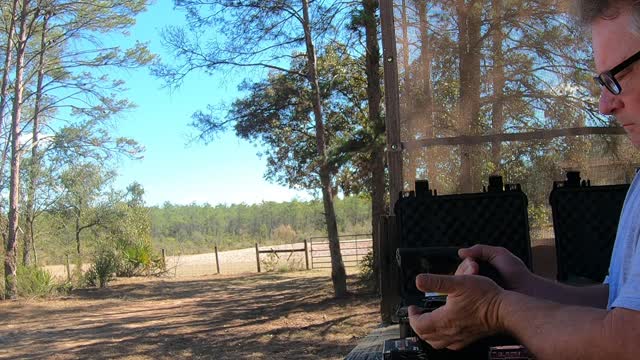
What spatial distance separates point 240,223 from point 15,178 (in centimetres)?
4281

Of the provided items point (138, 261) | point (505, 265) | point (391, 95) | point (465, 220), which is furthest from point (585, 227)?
point (138, 261)

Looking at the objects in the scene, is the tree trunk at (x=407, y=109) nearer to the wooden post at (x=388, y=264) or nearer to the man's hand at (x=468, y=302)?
the wooden post at (x=388, y=264)

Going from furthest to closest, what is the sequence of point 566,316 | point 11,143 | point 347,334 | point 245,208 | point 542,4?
point 245,208 → point 11,143 → point 347,334 → point 542,4 → point 566,316

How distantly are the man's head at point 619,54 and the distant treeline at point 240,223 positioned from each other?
42.0 m

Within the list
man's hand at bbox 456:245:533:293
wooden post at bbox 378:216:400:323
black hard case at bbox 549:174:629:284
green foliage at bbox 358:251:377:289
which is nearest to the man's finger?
man's hand at bbox 456:245:533:293

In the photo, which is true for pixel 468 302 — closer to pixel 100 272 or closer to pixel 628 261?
pixel 628 261

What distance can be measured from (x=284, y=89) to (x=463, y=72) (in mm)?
11305

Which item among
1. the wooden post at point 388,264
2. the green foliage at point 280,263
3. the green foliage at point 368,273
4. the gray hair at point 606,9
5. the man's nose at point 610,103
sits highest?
the gray hair at point 606,9

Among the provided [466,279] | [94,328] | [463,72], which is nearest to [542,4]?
[463,72]

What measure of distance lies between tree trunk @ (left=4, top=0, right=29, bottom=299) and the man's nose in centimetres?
1870

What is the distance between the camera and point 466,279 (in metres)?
0.85

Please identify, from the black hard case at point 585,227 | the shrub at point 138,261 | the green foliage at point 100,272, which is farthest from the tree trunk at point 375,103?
the shrub at point 138,261

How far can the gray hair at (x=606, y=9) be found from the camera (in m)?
0.80

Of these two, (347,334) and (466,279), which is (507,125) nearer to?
(466,279)
